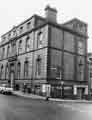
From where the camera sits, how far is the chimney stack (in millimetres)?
30891

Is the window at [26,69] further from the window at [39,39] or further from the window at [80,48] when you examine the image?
the window at [80,48]

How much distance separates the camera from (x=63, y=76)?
29.8 meters

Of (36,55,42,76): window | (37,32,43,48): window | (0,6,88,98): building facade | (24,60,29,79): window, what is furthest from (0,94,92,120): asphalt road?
(24,60,29,79): window

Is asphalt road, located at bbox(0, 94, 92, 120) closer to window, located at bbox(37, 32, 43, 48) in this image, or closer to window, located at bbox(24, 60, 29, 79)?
window, located at bbox(37, 32, 43, 48)

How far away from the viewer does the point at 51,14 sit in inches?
1233

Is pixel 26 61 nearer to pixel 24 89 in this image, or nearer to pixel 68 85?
pixel 24 89

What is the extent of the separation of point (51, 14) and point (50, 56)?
30.3 feet

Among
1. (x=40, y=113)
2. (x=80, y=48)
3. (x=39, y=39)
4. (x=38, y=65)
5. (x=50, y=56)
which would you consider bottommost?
(x=40, y=113)

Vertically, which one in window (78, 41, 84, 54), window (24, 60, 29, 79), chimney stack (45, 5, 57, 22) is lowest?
window (24, 60, 29, 79)

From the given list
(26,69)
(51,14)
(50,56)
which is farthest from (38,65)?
(51,14)

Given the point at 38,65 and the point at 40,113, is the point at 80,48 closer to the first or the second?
the point at 38,65

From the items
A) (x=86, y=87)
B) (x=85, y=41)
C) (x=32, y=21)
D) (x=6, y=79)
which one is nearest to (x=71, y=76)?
(x=86, y=87)

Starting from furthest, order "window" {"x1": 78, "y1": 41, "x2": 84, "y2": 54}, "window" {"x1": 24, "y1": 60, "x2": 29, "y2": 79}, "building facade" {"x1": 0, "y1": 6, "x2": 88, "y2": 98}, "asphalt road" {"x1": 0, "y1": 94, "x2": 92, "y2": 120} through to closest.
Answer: "window" {"x1": 78, "y1": 41, "x2": 84, "y2": 54}
"window" {"x1": 24, "y1": 60, "x2": 29, "y2": 79}
"building facade" {"x1": 0, "y1": 6, "x2": 88, "y2": 98}
"asphalt road" {"x1": 0, "y1": 94, "x2": 92, "y2": 120}

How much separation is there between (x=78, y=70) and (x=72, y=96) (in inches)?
245
